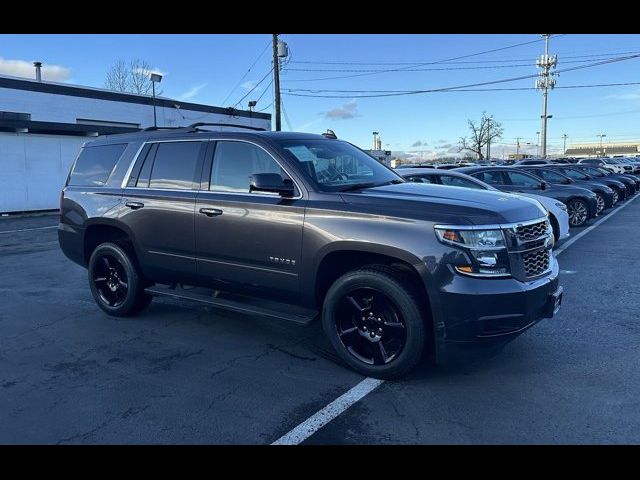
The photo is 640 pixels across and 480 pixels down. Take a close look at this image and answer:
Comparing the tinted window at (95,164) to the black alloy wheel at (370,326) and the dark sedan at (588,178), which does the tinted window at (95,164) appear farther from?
the dark sedan at (588,178)

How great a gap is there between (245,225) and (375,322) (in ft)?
4.74

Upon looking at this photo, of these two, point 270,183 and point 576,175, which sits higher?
point 270,183

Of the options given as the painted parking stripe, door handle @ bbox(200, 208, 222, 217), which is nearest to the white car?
door handle @ bbox(200, 208, 222, 217)

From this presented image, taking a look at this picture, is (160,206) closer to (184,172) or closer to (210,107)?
(184,172)

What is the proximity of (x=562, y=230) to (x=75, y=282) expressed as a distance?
8.72m

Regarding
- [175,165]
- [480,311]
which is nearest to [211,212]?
[175,165]

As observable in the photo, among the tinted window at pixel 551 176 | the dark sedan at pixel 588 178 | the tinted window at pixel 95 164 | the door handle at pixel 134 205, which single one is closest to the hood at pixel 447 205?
the door handle at pixel 134 205

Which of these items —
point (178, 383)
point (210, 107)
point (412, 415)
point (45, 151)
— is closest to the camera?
point (412, 415)

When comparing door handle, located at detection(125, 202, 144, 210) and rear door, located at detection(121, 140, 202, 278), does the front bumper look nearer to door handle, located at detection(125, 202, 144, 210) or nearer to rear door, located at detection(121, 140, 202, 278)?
rear door, located at detection(121, 140, 202, 278)

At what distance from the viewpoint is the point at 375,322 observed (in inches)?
160

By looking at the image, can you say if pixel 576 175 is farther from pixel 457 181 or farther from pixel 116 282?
pixel 116 282
